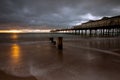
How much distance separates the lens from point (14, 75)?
379 cm

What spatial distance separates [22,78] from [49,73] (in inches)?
38.8

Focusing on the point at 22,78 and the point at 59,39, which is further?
the point at 59,39

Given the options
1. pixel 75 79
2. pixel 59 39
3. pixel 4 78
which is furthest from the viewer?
pixel 59 39

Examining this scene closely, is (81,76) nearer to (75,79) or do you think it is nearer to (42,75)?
(75,79)

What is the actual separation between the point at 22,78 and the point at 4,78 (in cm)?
67

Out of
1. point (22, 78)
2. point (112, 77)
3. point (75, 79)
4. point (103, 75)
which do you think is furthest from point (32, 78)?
point (112, 77)

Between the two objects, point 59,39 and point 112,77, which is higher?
point 59,39

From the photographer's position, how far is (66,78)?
3447 mm

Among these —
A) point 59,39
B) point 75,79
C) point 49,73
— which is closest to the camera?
point 75,79

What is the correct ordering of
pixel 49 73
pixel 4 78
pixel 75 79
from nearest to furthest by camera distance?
1. pixel 75 79
2. pixel 4 78
3. pixel 49 73

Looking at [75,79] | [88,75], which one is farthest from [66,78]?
[88,75]

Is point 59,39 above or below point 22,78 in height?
above

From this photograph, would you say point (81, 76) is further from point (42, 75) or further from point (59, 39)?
point (59, 39)

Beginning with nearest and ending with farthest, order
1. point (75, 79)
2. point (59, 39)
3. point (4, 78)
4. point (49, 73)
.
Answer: point (75, 79) < point (4, 78) < point (49, 73) < point (59, 39)
